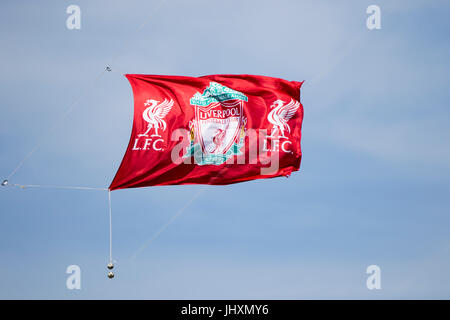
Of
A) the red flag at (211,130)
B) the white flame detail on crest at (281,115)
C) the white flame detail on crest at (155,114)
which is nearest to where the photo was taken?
the red flag at (211,130)

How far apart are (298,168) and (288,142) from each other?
1.67 meters

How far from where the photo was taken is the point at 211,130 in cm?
5100

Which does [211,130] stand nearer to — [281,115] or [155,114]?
[155,114]

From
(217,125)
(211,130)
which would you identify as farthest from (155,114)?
(217,125)

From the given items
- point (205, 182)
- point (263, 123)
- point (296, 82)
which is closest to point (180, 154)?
point (205, 182)

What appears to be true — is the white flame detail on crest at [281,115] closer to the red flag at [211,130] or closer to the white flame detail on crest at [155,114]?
the red flag at [211,130]

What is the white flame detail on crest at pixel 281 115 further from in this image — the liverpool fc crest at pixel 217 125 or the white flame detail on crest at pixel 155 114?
the white flame detail on crest at pixel 155 114

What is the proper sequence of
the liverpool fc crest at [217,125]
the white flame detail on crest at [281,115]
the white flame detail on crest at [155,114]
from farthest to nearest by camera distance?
the white flame detail on crest at [281,115]
the liverpool fc crest at [217,125]
the white flame detail on crest at [155,114]

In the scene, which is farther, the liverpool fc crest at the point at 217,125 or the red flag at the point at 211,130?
the liverpool fc crest at the point at 217,125

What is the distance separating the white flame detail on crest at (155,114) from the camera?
4891cm

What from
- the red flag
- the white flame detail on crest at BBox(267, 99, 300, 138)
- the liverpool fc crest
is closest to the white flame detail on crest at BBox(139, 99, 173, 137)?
the red flag

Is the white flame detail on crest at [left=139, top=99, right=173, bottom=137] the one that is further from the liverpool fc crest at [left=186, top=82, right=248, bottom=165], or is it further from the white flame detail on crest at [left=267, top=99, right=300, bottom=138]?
the white flame detail on crest at [left=267, top=99, right=300, bottom=138]

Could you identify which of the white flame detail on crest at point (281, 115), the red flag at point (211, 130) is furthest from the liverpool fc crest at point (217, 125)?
the white flame detail on crest at point (281, 115)

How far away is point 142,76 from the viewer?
5006 centimetres
